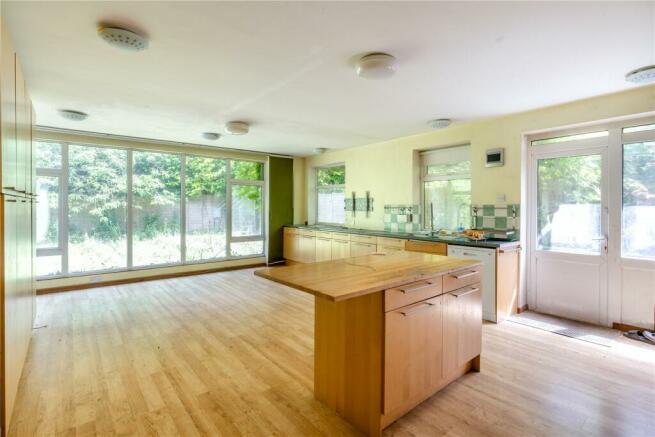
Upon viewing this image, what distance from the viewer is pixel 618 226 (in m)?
3.32

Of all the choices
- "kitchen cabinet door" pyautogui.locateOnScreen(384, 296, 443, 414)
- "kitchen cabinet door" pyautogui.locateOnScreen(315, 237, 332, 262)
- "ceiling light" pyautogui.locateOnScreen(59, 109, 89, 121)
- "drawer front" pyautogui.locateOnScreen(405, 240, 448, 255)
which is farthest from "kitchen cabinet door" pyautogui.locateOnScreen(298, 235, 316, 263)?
"kitchen cabinet door" pyautogui.locateOnScreen(384, 296, 443, 414)

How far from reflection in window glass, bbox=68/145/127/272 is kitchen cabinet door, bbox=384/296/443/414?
17.3 ft

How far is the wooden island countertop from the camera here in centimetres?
160

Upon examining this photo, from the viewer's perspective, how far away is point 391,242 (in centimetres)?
469

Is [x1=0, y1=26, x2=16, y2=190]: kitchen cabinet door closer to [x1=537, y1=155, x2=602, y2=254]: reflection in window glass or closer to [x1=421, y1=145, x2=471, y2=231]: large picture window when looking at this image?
[x1=421, y1=145, x2=471, y2=231]: large picture window

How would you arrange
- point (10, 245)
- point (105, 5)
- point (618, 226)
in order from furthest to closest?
point (618, 226)
point (10, 245)
point (105, 5)

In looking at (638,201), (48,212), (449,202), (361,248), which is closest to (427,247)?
(449,202)

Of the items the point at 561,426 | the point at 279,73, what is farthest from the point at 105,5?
the point at 561,426

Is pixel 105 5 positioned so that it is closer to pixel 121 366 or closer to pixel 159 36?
pixel 159 36

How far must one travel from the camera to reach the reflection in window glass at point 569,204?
351cm

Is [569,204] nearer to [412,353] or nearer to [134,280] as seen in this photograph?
[412,353]

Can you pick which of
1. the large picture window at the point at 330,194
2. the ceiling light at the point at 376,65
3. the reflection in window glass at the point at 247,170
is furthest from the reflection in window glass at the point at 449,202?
the reflection in window glass at the point at 247,170

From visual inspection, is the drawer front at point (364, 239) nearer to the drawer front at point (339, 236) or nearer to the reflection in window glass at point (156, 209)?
the drawer front at point (339, 236)

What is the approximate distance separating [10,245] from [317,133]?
3768 mm
